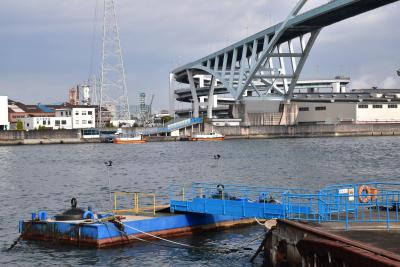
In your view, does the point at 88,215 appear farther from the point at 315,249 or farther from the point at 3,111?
the point at 3,111

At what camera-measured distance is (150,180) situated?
5812cm

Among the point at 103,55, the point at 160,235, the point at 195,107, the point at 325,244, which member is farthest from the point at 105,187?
the point at 195,107

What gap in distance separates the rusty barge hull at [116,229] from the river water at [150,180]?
1.33 feet

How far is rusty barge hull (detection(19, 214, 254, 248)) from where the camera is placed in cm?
2573

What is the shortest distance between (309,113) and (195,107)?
3696cm

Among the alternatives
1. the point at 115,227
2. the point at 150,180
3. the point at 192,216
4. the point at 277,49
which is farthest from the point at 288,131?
the point at 115,227

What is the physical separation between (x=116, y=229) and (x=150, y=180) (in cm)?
3203

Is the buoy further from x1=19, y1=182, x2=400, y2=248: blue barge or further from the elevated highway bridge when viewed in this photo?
the elevated highway bridge

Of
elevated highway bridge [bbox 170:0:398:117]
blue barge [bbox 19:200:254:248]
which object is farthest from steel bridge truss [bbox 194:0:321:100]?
blue barge [bbox 19:200:254:248]

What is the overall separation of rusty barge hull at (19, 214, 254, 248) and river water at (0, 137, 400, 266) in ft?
1.33

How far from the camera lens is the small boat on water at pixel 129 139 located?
139275 millimetres

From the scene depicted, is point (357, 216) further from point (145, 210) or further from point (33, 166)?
point (33, 166)

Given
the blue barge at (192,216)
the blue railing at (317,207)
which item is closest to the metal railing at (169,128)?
the blue barge at (192,216)

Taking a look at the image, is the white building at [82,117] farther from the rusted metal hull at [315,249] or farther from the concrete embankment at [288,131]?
the rusted metal hull at [315,249]
